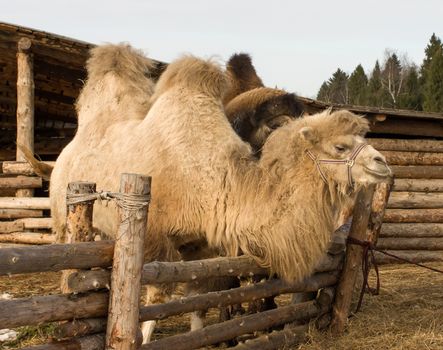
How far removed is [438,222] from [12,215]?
23.8 feet

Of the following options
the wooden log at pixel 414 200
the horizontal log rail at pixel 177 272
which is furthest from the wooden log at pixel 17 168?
the wooden log at pixel 414 200

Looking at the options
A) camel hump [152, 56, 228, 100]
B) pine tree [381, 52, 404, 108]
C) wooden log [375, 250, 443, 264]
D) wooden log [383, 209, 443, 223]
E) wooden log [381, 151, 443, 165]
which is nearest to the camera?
camel hump [152, 56, 228, 100]

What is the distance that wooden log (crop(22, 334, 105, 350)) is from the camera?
3694 mm

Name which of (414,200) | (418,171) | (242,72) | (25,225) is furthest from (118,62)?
(418,171)

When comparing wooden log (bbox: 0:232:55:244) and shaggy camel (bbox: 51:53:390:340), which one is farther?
wooden log (bbox: 0:232:55:244)

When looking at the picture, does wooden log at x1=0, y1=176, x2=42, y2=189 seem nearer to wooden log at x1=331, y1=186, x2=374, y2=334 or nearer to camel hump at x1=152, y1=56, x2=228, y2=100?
camel hump at x1=152, y1=56, x2=228, y2=100

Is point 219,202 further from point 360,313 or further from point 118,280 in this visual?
point 360,313

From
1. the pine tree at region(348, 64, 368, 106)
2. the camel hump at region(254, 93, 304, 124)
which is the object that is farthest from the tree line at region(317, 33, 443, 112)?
the camel hump at region(254, 93, 304, 124)

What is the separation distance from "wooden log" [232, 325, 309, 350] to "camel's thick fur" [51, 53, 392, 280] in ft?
2.06

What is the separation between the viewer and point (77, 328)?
379 centimetres

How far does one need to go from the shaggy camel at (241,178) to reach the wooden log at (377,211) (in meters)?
1.22

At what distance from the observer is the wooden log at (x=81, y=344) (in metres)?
3.69

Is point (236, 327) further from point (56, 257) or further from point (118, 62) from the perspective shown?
point (118, 62)

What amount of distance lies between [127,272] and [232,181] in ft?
5.10
